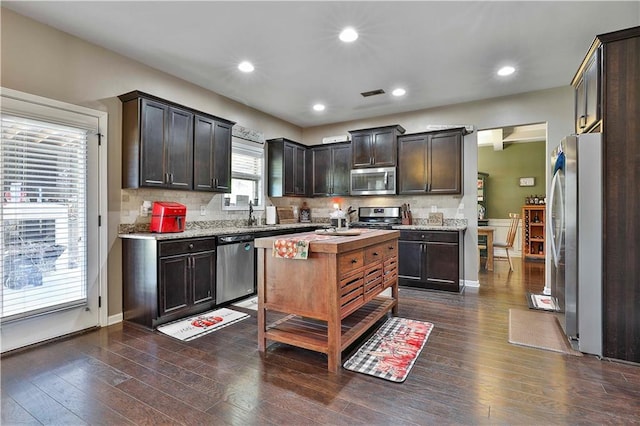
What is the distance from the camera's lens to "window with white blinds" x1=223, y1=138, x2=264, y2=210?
5.05 m

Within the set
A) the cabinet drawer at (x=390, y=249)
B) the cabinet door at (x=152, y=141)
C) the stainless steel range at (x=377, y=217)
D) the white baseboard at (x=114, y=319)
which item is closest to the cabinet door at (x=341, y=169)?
the stainless steel range at (x=377, y=217)

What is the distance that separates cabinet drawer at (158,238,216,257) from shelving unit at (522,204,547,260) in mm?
7186

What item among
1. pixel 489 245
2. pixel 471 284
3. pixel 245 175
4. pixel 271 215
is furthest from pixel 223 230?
pixel 489 245

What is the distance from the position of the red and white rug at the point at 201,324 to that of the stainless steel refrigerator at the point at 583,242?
3056 millimetres

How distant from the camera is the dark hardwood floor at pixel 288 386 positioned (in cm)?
185

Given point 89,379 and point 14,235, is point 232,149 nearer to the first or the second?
point 14,235

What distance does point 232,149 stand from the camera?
16.3ft

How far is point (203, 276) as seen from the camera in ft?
12.2

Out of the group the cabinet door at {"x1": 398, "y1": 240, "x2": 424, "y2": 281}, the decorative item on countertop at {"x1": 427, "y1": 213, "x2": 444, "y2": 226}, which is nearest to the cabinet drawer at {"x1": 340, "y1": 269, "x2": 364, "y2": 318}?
the cabinet door at {"x1": 398, "y1": 240, "x2": 424, "y2": 281}

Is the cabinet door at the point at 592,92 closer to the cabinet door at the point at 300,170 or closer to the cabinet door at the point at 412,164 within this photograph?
the cabinet door at the point at 412,164

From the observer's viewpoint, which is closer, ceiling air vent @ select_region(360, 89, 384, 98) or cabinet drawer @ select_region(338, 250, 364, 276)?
cabinet drawer @ select_region(338, 250, 364, 276)

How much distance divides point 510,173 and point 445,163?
14.5 feet

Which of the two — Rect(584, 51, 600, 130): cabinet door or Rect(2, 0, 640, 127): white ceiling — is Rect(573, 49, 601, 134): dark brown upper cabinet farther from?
Rect(2, 0, 640, 127): white ceiling

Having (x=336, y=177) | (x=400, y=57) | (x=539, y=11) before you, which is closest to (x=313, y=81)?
(x=400, y=57)
